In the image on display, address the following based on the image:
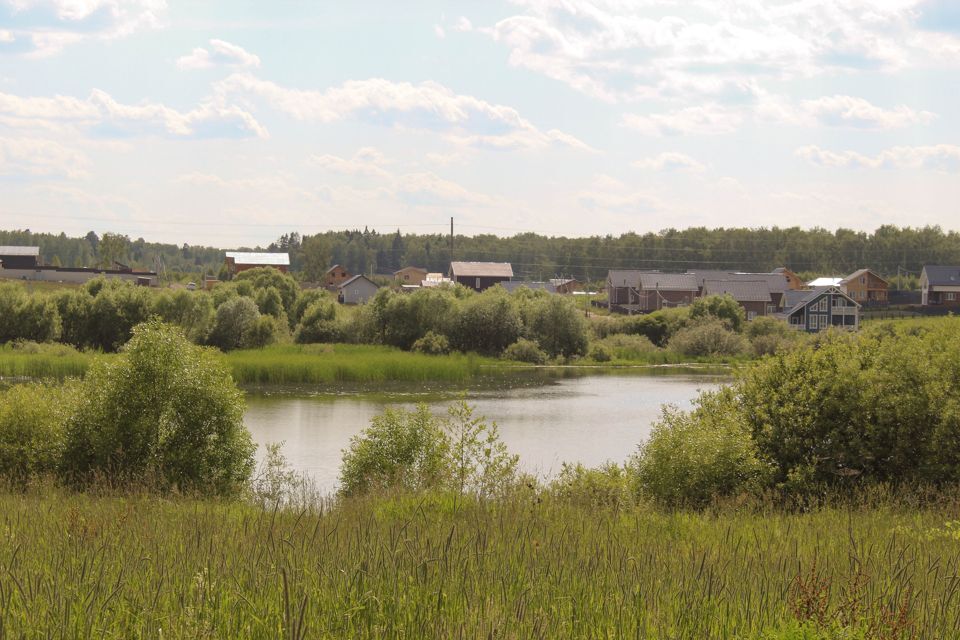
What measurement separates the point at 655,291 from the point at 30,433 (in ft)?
309

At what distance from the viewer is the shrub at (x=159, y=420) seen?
59.2 feet

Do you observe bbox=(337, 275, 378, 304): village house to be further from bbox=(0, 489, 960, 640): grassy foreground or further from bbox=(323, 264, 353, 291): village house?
bbox=(0, 489, 960, 640): grassy foreground

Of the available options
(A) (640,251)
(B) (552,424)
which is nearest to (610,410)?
(B) (552,424)

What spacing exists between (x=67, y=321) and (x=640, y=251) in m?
114

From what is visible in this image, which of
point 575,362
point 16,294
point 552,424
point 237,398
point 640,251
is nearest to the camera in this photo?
point 237,398

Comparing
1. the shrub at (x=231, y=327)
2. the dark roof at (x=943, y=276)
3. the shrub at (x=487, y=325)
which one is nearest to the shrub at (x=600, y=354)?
the shrub at (x=487, y=325)

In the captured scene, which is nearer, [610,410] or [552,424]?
[552,424]

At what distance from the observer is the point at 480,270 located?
130m

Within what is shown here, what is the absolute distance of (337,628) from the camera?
166 inches

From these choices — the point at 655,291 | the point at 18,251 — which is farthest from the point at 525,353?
the point at 18,251

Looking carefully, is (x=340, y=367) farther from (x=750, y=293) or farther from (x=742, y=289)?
(x=742, y=289)

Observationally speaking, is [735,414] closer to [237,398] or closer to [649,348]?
[237,398]

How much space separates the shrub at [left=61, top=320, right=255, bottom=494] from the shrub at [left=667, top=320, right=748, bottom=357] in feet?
189

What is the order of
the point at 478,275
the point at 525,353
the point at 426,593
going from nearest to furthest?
the point at 426,593 < the point at 525,353 < the point at 478,275
